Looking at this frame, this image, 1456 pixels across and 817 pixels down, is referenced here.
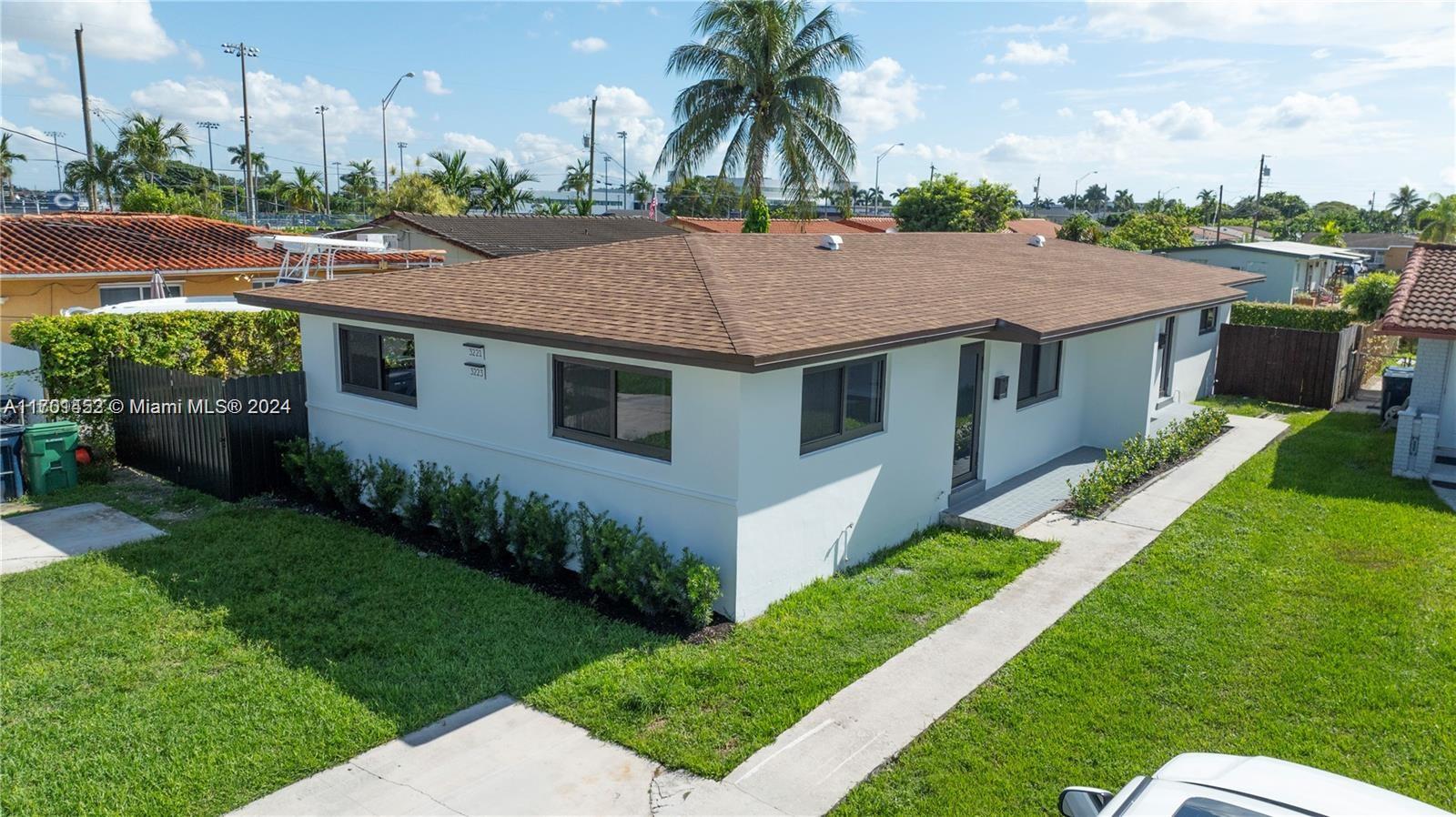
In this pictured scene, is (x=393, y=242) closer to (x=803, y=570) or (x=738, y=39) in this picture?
(x=738, y=39)

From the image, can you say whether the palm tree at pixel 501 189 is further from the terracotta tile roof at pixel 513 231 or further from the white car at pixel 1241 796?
the white car at pixel 1241 796

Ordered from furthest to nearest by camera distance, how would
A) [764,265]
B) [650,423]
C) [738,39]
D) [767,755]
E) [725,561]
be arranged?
[738,39] → [764,265] → [650,423] → [725,561] → [767,755]

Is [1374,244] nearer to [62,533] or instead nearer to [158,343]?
[158,343]

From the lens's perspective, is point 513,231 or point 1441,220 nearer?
point 513,231

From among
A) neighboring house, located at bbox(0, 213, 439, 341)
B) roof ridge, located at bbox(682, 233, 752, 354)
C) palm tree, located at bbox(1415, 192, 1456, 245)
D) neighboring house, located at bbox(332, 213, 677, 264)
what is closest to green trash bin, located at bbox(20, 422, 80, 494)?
neighboring house, located at bbox(0, 213, 439, 341)

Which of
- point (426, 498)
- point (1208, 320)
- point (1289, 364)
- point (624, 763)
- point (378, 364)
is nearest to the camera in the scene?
point (624, 763)

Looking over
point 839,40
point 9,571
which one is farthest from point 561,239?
point 9,571

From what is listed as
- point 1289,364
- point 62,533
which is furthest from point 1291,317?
point 62,533
